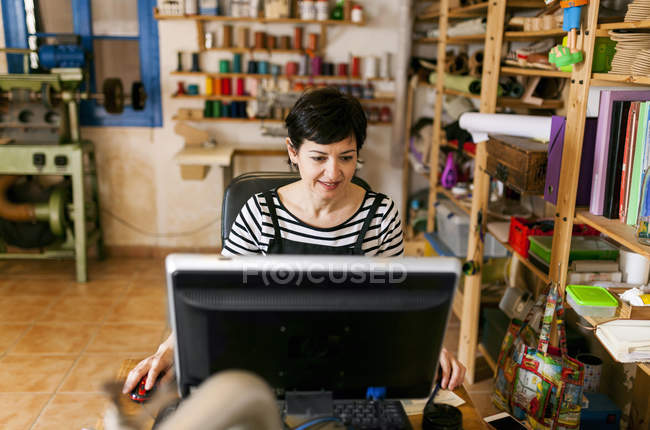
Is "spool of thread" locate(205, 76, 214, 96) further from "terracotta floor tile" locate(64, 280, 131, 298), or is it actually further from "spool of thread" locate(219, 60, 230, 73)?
"terracotta floor tile" locate(64, 280, 131, 298)

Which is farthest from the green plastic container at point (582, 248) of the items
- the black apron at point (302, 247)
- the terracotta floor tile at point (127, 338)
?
the terracotta floor tile at point (127, 338)

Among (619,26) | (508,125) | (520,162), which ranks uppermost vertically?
(619,26)

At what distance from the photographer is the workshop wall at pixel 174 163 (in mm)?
4562

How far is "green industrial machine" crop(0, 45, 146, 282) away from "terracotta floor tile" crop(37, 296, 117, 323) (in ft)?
1.15

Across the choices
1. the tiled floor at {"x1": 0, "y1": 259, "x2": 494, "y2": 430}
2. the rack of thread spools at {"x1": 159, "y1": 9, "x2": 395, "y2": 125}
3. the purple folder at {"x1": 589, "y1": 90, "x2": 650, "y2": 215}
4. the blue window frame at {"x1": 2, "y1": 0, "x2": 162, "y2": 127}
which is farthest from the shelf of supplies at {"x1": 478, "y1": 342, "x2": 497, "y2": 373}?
the blue window frame at {"x1": 2, "y1": 0, "x2": 162, "y2": 127}

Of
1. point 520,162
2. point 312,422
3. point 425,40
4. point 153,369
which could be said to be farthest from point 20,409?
point 425,40

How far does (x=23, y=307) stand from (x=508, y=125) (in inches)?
124

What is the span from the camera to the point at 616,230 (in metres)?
1.83

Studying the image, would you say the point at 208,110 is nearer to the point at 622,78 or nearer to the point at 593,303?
the point at 622,78

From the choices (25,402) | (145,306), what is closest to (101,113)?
(145,306)

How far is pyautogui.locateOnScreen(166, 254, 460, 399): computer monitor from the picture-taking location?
99cm

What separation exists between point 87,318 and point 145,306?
0.36m

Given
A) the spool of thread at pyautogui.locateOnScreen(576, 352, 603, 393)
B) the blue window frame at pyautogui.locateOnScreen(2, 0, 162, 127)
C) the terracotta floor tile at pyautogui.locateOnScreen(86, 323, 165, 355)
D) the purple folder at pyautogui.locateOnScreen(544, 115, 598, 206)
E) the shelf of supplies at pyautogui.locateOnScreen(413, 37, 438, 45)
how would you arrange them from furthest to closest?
the blue window frame at pyautogui.locateOnScreen(2, 0, 162, 127), the shelf of supplies at pyautogui.locateOnScreen(413, 37, 438, 45), the terracotta floor tile at pyautogui.locateOnScreen(86, 323, 165, 355), the spool of thread at pyautogui.locateOnScreen(576, 352, 603, 393), the purple folder at pyautogui.locateOnScreen(544, 115, 598, 206)

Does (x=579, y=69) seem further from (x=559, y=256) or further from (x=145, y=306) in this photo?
(x=145, y=306)
